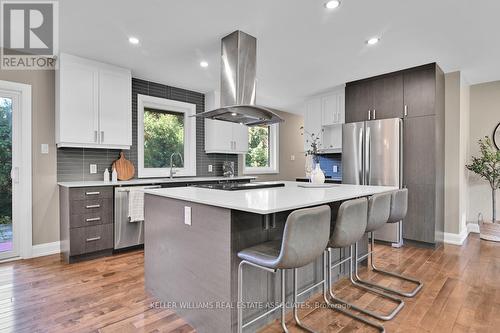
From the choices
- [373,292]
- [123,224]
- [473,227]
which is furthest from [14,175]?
[473,227]

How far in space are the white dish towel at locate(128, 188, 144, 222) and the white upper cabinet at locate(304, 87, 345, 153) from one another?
3.30 metres

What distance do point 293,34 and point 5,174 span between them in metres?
3.67

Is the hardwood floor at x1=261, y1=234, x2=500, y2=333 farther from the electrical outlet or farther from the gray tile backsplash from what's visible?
the gray tile backsplash

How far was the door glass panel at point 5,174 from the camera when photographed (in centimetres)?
319

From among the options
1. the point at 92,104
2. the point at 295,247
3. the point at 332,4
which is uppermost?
the point at 332,4

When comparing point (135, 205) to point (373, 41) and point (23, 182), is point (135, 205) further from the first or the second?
point (373, 41)

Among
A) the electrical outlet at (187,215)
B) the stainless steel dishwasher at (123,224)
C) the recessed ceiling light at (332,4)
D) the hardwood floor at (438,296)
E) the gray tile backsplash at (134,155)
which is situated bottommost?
the hardwood floor at (438,296)

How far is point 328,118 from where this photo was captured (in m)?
4.95

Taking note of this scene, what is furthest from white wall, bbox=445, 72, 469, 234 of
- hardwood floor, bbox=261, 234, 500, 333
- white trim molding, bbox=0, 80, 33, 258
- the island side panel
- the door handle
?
the door handle

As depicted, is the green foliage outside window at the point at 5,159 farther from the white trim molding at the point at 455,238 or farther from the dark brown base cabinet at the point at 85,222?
the white trim molding at the point at 455,238

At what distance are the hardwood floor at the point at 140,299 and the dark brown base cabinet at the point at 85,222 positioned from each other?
163 millimetres

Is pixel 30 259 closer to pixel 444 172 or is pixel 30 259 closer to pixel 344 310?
pixel 344 310

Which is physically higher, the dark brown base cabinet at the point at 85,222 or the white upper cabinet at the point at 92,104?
the white upper cabinet at the point at 92,104

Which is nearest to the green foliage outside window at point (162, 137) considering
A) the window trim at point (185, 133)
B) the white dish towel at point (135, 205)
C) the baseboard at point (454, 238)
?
the window trim at point (185, 133)
